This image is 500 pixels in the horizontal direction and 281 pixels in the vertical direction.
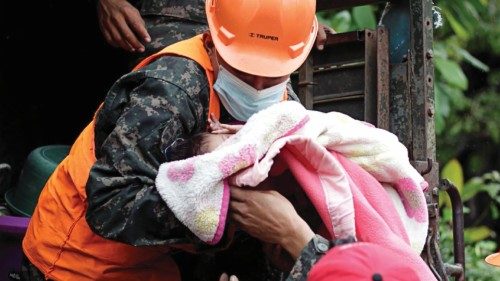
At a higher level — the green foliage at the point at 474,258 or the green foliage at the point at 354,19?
the green foliage at the point at 354,19

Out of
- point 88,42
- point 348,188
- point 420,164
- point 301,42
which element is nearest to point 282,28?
point 301,42

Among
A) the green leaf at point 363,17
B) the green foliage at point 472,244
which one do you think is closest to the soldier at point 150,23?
the green leaf at point 363,17

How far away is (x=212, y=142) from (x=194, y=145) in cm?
7

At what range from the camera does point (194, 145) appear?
259cm

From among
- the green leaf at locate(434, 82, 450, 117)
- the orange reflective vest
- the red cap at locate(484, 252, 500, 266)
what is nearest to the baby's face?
the orange reflective vest

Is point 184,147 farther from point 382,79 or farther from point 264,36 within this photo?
point 382,79

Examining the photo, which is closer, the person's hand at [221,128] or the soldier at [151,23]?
the person's hand at [221,128]

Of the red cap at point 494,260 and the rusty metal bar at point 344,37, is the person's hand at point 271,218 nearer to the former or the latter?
the red cap at point 494,260

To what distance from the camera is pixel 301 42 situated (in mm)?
2867

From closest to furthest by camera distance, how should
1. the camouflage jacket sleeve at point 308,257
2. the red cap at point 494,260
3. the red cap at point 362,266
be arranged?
the red cap at point 362,266 → the camouflage jacket sleeve at point 308,257 → the red cap at point 494,260

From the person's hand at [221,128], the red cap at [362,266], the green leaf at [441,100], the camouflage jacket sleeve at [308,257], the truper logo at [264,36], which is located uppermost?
the truper logo at [264,36]

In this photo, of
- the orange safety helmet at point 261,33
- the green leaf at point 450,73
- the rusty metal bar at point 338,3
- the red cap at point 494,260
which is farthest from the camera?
the green leaf at point 450,73

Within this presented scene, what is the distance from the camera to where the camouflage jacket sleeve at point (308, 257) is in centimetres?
231

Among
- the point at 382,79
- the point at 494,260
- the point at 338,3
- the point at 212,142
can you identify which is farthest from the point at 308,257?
the point at 338,3
